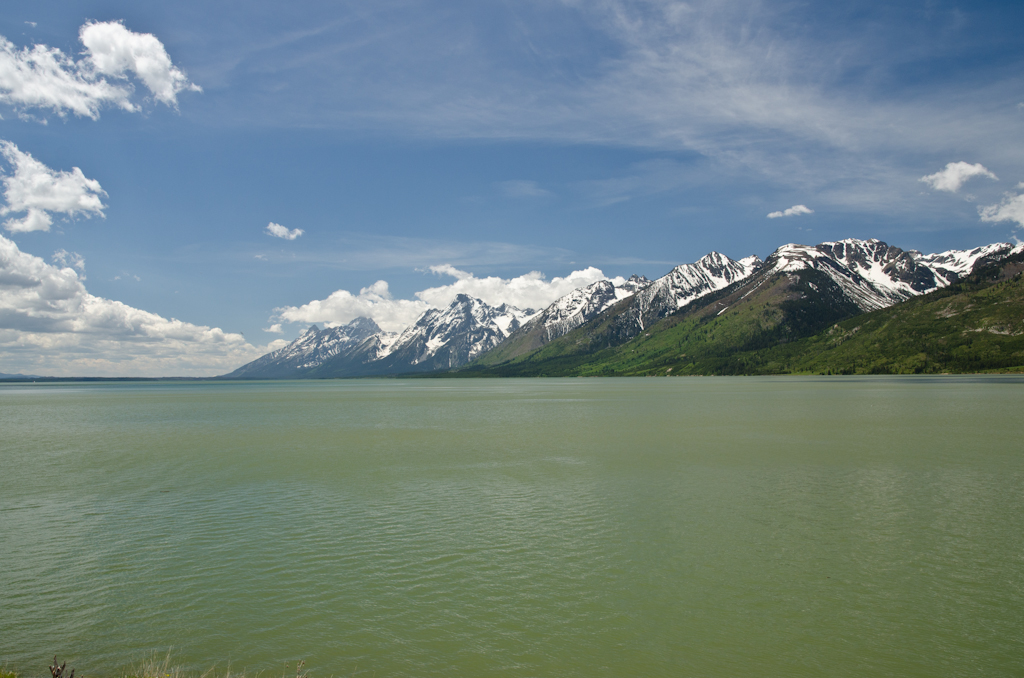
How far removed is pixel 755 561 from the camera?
23.0 metres

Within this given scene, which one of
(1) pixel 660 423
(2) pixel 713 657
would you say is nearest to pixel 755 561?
(2) pixel 713 657

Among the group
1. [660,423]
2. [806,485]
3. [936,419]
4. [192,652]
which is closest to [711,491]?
[806,485]

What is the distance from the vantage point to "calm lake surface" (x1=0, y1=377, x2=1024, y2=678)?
15.9 m

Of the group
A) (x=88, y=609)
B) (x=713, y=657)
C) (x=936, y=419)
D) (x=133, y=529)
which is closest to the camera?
(x=713, y=657)

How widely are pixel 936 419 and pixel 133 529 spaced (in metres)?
94.3

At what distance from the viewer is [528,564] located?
2291 centimetres

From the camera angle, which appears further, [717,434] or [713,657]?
[717,434]

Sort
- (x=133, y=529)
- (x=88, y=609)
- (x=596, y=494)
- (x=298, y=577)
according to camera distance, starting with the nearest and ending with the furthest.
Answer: (x=88, y=609), (x=298, y=577), (x=133, y=529), (x=596, y=494)

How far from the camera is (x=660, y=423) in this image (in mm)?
82188

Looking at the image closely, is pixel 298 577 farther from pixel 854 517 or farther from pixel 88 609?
pixel 854 517

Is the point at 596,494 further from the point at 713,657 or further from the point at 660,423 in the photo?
the point at 660,423

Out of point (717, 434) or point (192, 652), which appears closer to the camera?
point (192, 652)

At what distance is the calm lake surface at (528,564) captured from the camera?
1588 cm

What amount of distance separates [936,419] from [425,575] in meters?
85.6
